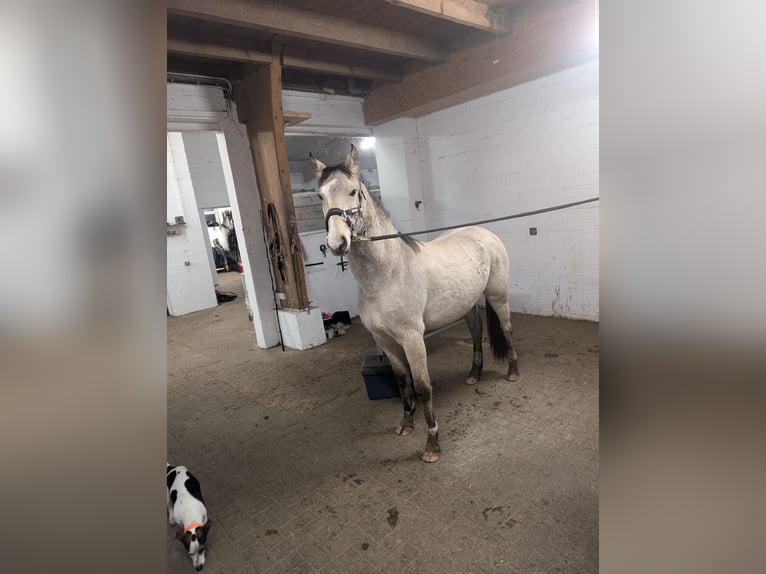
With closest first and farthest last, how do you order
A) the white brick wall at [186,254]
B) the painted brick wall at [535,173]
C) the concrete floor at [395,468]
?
the concrete floor at [395,468] → the painted brick wall at [535,173] → the white brick wall at [186,254]

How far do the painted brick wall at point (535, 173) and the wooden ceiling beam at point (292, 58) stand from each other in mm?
1034

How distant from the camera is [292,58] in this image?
3877 mm

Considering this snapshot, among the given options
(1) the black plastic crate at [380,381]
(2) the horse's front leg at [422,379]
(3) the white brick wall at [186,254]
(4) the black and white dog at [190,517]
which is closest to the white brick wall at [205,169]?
(3) the white brick wall at [186,254]

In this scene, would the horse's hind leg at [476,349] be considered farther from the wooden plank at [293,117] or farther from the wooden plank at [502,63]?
the wooden plank at [293,117]

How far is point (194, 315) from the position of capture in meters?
7.11

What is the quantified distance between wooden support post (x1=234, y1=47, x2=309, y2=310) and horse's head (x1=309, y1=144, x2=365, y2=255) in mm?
2077

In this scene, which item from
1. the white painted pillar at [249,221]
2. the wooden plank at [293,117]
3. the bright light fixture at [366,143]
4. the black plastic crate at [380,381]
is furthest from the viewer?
the bright light fixture at [366,143]

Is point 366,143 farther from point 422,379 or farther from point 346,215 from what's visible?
point 422,379

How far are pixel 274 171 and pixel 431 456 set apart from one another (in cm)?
335

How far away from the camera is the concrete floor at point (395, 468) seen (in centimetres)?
168

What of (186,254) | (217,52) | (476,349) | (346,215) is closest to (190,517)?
(346,215)
